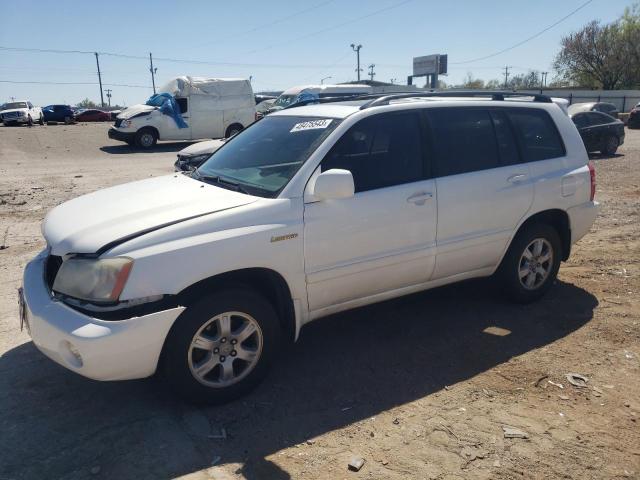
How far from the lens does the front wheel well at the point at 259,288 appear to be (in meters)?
3.24

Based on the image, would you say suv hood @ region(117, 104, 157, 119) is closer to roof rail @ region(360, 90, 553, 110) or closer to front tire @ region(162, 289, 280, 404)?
roof rail @ region(360, 90, 553, 110)

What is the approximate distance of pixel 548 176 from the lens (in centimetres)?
485

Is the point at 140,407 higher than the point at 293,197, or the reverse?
the point at 293,197

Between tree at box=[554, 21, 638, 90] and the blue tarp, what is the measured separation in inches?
1931

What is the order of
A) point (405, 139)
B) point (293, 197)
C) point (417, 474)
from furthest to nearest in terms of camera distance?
point (405, 139) < point (293, 197) < point (417, 474)

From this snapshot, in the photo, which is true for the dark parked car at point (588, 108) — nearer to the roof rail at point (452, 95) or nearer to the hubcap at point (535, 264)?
the roof rail at point (452, 95)

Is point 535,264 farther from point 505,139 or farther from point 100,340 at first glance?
point 100,340

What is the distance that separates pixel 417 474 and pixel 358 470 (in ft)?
1.00

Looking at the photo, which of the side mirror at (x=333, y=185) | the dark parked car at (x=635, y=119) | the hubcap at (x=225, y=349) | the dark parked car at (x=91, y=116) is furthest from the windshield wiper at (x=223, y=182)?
the dark parked car at (x=91, y=116)

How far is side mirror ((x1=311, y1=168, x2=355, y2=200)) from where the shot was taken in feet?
11.5

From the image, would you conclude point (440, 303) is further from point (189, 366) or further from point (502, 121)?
point (189, 366)

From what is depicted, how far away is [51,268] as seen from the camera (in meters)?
3.53

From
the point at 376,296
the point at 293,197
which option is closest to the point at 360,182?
the point at 293,197

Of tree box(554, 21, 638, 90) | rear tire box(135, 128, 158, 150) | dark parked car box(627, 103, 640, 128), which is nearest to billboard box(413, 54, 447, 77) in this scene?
tree box(554, 21, 638, 90)
